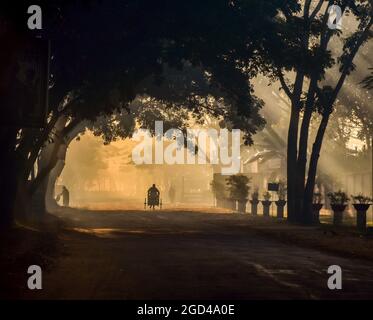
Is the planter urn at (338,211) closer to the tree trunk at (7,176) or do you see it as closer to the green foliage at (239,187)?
the tree trunk at (7,176)

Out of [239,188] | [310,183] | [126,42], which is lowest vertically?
[310,183]

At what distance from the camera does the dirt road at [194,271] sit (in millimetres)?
12977

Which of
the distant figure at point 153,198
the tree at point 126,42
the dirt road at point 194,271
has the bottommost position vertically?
the dirt road at point 194,271

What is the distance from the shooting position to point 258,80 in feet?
257

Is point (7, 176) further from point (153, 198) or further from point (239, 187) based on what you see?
point (239, 187)

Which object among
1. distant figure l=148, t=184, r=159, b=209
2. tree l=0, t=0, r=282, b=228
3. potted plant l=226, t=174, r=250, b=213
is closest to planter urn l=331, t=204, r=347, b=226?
tree l=0, t=0, r=282, b=228

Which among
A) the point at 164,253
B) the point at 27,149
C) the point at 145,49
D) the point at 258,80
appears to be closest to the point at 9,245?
the point at 164,253

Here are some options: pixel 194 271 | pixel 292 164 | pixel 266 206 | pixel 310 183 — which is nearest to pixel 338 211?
pixel 310 183

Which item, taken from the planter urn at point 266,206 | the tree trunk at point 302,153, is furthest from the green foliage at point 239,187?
Answer: the tree trunk at point 302,153

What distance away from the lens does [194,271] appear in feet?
53.8

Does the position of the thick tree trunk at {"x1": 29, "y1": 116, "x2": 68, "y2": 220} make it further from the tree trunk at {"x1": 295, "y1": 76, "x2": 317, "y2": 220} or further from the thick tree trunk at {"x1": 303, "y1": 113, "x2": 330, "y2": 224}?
the thick tree trunk at {"x1": 303, "y1": 113, "x2": 330, "y2": 224}
